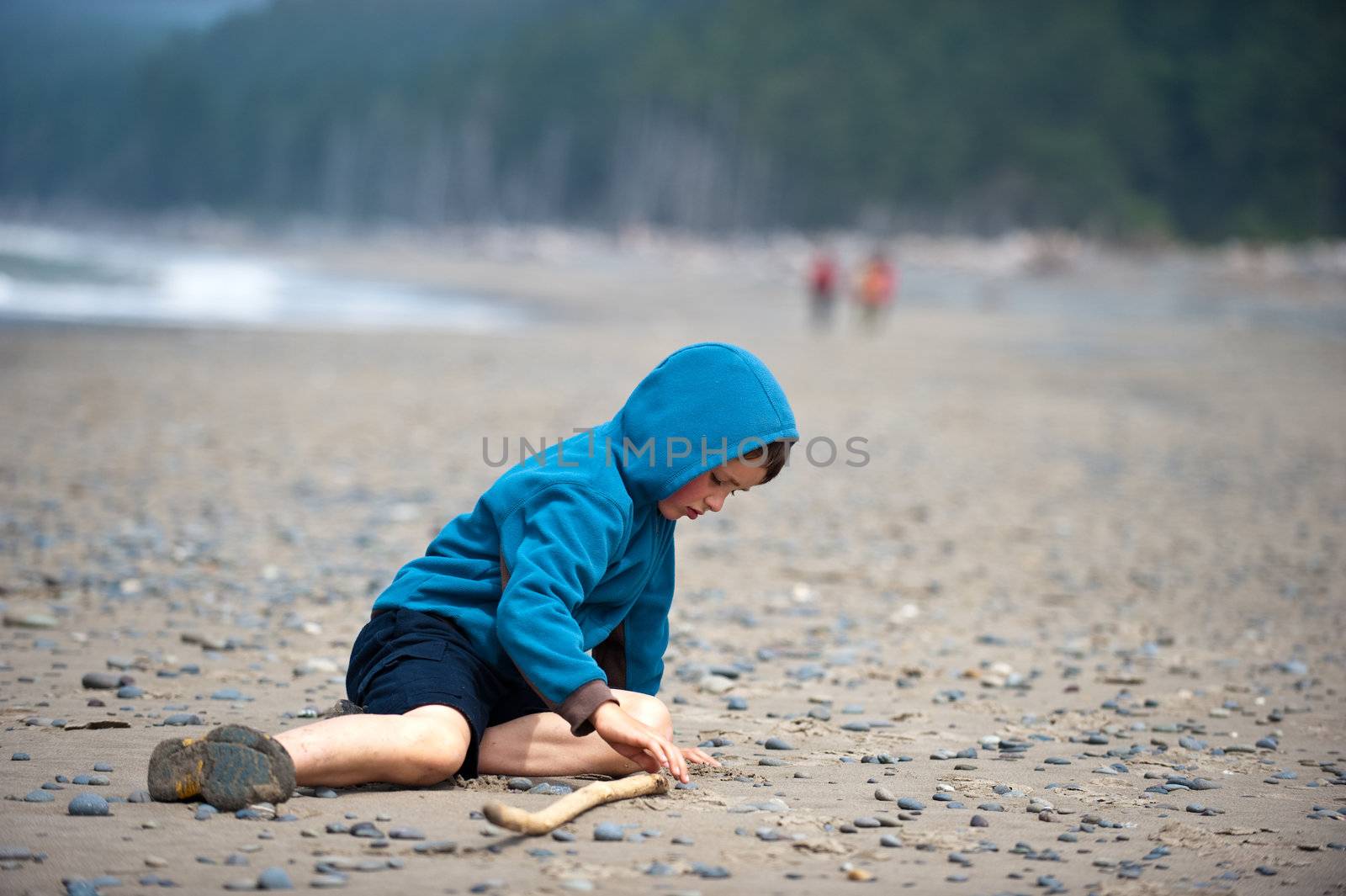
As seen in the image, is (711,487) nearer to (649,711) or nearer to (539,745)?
(649,711)

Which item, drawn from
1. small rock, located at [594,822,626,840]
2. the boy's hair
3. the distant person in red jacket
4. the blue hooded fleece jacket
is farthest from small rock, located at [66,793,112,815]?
the distant person in red jacket

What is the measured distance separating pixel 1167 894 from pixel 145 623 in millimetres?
4032

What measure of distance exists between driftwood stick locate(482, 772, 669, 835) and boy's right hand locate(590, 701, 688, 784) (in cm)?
11

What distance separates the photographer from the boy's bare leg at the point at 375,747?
319cm

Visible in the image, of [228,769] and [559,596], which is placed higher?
[559,596]

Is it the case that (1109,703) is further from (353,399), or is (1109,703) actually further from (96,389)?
(96,389)

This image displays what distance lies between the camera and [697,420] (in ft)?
11.1

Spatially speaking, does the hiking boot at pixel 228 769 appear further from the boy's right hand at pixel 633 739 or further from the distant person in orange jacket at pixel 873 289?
the distant person in orange jacket at pixel 873 289

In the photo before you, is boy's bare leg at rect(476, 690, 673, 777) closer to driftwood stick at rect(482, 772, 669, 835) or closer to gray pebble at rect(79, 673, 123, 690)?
driftwood stick at rect(482, 772, 669, 835)

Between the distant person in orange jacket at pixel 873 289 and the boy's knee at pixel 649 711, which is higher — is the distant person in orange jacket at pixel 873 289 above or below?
above

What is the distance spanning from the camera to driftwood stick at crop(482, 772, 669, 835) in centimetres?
295

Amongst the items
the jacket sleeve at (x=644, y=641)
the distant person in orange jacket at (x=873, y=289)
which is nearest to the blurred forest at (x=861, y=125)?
the distant person in orange jacket at (x=873, y=289)

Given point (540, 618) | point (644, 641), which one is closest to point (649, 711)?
point (644, 641)

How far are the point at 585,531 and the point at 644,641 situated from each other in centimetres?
60
